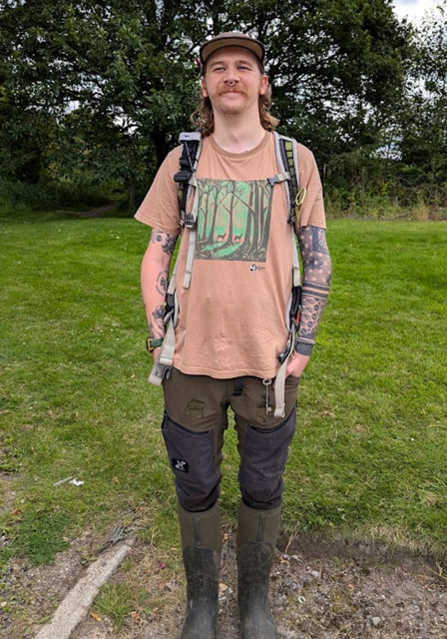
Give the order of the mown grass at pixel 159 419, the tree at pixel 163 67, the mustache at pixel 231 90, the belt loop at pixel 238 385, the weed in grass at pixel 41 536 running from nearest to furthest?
the mustache at pixel 231 90, the belt loop at pixel 238 385, the weed in grass at pixel 41 536, the mown grass at pixel 159 419, the tree at pixel 163 67

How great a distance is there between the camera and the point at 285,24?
1570 cm

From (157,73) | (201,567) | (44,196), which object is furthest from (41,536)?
(44,196)

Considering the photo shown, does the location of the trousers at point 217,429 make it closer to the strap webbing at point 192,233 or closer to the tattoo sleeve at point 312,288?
the tattoo sleeve at point 312,288

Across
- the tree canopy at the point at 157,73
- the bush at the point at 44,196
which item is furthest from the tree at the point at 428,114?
the bush at the point at 44,196

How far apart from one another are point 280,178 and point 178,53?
14.9 metres

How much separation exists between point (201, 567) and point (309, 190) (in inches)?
63.8

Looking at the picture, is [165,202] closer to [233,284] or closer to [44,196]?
[233,284]

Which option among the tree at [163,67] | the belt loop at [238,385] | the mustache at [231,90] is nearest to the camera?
the mustache at [231,90]

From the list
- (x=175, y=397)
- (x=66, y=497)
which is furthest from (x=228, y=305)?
(x=66, y=497)

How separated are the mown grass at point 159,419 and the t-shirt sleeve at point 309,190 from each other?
5.68 ft

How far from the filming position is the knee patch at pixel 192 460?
2.01 m

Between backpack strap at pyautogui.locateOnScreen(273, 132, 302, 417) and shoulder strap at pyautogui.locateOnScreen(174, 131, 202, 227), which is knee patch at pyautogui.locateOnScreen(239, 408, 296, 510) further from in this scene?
shoulder strap at pyautogui.locateOnScreen(174, 131, 202, 227)


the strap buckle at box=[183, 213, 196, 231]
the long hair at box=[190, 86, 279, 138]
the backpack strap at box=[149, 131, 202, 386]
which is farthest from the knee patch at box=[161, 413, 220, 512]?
the long hair at box=[190, 86, 279, 138]

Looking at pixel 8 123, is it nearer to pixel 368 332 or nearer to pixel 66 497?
pixel 368 332
